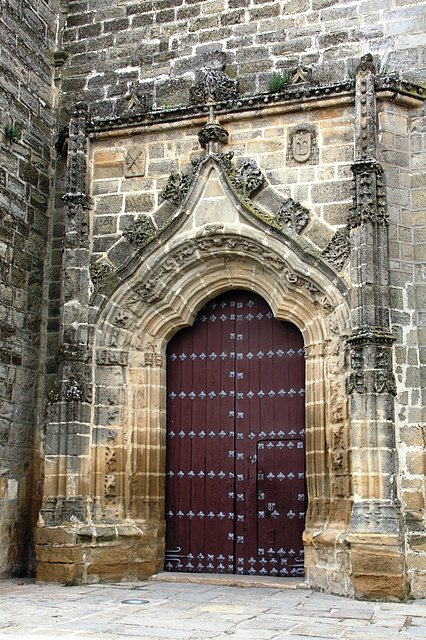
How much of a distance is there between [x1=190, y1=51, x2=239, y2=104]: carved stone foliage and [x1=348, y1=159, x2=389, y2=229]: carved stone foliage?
1.77 meters

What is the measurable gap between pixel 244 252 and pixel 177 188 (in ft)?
3.34

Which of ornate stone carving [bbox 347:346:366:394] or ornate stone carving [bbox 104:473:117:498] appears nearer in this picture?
ornate stone carving [bbox 347:346:366:394]

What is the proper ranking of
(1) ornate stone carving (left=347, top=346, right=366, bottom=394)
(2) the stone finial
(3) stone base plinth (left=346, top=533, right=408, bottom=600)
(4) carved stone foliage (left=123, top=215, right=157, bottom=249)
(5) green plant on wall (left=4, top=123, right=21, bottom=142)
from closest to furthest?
(3) stone base plinth (left=346, top=533, right=408, bottom=600) → (1) ornate stone carving (left=347, top=346, right=366, bottom=394) → (2) the stone finial → (4) carved stone foliage (left=123, top=215, right=157, bottom=249) → (5) green plant on wall (left=4, top=123, right=21, bottom=142)

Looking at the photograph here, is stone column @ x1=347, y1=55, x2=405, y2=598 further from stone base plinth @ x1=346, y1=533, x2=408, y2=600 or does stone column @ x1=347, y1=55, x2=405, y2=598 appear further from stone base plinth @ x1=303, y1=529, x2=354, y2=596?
stone base plinth @ x1=303, y1=529, x2=354, y2=596

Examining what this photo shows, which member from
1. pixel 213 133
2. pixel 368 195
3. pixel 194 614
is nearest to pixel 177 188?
pixel 213 133

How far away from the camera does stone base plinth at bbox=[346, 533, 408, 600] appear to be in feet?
24.5

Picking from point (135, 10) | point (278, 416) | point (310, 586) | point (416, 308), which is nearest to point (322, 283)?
point (416, 308)

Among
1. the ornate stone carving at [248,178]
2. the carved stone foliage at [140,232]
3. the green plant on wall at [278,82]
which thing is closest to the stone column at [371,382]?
the green plant on wall at [278,82]

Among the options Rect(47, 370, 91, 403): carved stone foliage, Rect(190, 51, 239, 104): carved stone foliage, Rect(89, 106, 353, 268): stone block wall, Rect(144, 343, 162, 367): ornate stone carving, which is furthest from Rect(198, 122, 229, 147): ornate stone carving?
Rect(47, 370, 91, 403): carved stone foliage

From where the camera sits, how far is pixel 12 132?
9367mm

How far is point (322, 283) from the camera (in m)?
8.50

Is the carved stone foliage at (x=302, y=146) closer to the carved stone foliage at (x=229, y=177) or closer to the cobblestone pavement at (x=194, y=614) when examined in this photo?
the carved stone foliage at (x=229, y=177)

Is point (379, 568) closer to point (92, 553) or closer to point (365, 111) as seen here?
point (92, 553)

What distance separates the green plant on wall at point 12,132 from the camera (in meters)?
9.35
